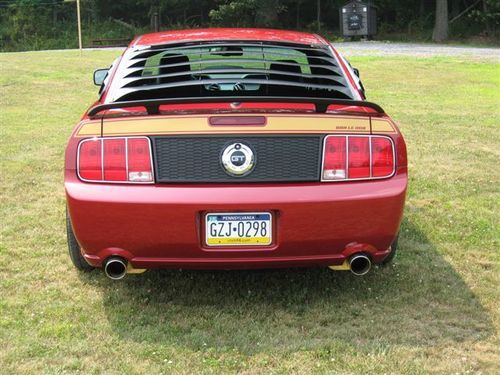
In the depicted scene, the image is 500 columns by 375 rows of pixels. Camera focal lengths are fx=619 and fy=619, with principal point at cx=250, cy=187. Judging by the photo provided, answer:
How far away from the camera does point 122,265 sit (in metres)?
3.01

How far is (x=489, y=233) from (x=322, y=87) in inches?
70.1

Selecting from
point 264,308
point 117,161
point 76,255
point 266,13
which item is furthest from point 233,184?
point 266,13

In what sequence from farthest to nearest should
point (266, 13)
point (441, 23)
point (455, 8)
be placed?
point (266, 13) < point (455, 8) < point (441, 23)

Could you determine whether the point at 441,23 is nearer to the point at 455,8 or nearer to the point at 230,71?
the point at 455,8

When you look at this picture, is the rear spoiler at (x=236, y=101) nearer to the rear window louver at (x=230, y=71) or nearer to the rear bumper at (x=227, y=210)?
the rear bumper at (x=227, y=210)

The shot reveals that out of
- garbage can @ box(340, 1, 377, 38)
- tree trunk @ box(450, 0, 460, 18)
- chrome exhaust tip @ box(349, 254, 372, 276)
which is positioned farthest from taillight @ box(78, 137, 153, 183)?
tree trunk @ box(450, 0, 460, 18)

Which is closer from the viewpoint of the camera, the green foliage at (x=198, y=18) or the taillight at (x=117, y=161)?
the taillight at (x=117, y=161)

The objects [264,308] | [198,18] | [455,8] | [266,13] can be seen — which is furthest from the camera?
[198,18]

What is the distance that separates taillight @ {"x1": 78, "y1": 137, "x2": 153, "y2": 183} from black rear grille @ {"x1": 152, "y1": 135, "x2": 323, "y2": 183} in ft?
0.19

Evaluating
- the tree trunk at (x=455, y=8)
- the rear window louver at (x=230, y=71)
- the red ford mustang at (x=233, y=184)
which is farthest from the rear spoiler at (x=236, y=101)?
the tree trunk at (x=455, y=8)

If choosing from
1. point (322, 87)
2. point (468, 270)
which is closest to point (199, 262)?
point (322, 87)

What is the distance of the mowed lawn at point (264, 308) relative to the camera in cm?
278

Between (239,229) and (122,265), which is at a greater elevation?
(239,229)

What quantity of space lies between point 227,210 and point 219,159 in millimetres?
244
